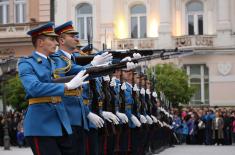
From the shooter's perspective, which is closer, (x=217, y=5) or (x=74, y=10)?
(x=217, y=5)

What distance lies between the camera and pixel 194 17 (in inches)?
1458

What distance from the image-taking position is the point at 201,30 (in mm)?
36594

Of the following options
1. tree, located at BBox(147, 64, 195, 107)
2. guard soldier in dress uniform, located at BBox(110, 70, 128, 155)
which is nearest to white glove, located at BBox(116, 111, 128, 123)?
guard soldier in dress uniform, located at BBox(110, 70, 128, 155)

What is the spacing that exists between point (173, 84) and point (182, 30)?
7502 millimetres

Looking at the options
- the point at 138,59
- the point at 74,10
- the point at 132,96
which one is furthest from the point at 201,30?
the point at 138,59

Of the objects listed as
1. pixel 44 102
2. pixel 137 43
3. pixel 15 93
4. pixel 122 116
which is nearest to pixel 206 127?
pixel 15 93

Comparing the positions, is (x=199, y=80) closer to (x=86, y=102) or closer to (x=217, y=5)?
(x=217, y=5)

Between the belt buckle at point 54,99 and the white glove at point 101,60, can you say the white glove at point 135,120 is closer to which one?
the white glove at point 101,60

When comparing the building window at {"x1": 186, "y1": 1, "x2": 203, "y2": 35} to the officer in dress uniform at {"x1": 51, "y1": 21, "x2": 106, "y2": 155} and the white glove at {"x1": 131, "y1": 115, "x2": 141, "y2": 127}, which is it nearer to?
the white glove at {"x1": 131, "y1": 115, "x2": 141, "y2": 127}

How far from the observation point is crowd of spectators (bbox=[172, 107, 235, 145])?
1051 inches

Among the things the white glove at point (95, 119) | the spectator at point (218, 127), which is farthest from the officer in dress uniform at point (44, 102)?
the spectator at point (218, 127)

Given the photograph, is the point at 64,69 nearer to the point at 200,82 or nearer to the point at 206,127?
the point at 206,127

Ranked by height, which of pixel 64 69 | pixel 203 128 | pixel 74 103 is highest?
pixel 64 69

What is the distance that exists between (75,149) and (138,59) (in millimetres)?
1237
